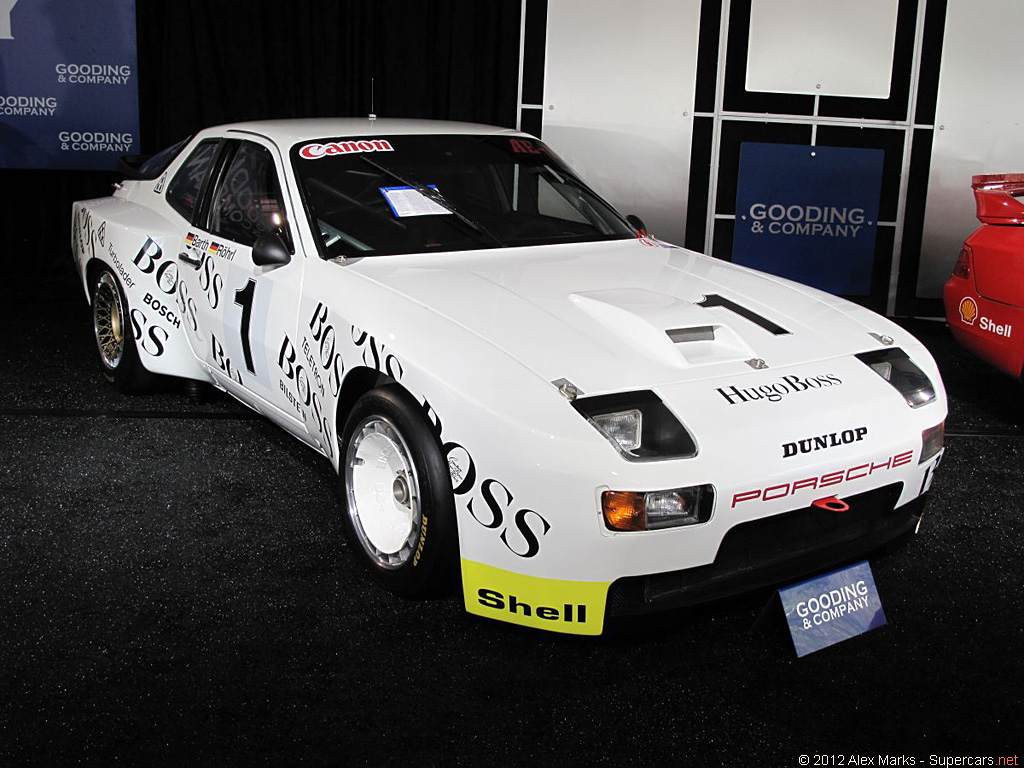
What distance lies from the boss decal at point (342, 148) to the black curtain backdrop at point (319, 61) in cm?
358

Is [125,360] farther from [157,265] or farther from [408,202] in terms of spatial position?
[408,202]

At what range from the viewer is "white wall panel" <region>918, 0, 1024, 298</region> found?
6789mm

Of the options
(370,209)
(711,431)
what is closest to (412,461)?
(711,431)

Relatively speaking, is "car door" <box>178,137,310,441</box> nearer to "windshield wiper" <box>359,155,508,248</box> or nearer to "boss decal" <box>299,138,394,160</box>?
"boss decal" <box>299,138,394,160</box>

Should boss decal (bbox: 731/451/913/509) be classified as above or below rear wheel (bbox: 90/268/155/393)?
above

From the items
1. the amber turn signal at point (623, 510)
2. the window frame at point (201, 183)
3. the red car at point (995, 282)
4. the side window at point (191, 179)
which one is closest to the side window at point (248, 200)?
the window frame at point (201, 183)

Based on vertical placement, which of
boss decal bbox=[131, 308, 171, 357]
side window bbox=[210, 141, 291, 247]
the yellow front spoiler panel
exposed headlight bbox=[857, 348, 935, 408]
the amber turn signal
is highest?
side window bbox=[210, 141, 291, 247]

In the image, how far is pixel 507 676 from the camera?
2.45 metres

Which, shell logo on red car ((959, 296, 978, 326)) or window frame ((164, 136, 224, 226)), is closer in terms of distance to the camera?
window frame ((164, 136, 224, 226))

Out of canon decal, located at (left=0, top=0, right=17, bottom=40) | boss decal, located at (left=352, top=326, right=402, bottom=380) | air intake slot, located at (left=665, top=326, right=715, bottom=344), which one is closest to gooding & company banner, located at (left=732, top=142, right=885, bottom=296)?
air intake slot, located at (left=665, top=326, right=715, bottom=344)

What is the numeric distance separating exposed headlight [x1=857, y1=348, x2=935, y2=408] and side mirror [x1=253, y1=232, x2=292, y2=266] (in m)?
1.72

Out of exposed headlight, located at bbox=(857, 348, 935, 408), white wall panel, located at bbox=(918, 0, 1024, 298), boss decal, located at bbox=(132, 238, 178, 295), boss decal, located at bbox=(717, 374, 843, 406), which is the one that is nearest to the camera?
boss decal, located at bbox=(717, 374, 843, 406)

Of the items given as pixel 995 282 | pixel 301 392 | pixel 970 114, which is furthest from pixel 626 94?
pixel 301 392

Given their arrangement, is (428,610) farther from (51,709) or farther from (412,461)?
(51,709)
